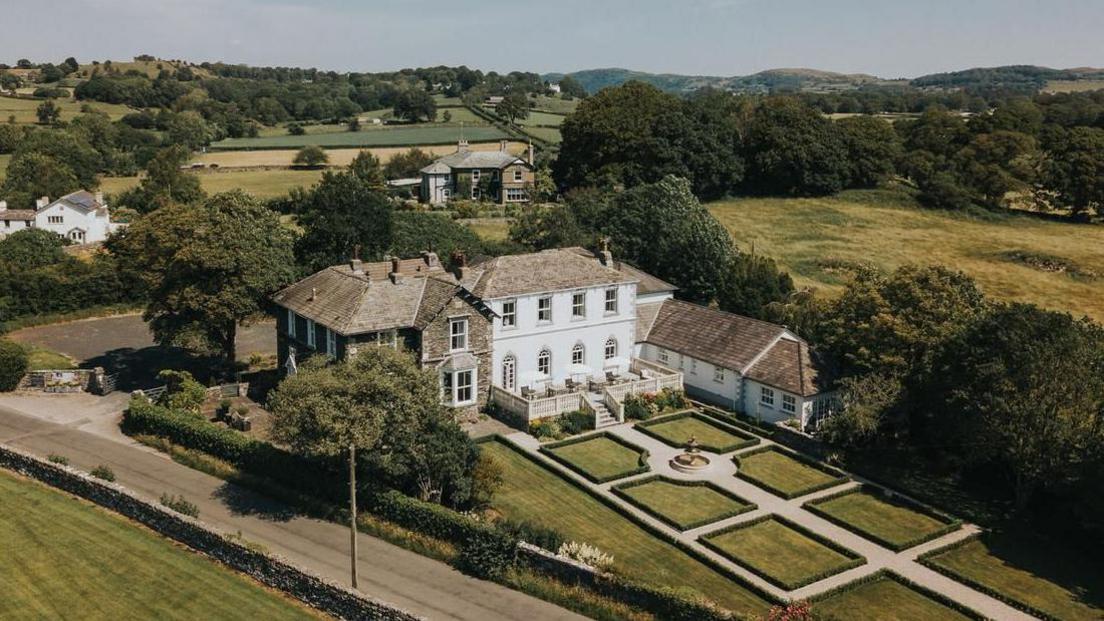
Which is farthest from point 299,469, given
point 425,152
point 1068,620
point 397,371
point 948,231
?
point 425,152

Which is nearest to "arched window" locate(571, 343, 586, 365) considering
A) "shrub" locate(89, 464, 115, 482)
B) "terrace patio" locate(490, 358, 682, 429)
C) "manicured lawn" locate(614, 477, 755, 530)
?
"terrace patio" locate(490, 358, 682, 429)

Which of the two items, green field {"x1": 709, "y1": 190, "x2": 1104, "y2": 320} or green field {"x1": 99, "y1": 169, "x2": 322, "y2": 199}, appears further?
green field {"x1": 99, "y1": 169, "x2": 322, "y2": 199}

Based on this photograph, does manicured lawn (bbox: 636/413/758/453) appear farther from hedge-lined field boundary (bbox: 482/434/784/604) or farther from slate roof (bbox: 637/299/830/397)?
hedge-lined field boundary (bbox: 482/434/784/604)

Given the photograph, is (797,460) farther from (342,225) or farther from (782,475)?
(342,225)

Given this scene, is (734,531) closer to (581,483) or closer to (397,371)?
(581,483)

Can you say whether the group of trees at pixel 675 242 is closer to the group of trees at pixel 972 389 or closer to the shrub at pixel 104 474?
the group of trees at pixel 972 389

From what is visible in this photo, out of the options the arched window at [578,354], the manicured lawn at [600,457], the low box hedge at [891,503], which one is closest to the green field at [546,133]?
the arched window at [578,354]
